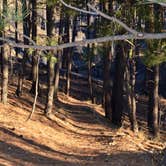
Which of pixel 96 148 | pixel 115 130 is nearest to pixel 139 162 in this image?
pixel 96 148

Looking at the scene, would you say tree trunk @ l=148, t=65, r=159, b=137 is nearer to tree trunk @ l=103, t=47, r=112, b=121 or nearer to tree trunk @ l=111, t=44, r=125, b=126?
tree trunk @ l=111, t=44, r=125, b=126

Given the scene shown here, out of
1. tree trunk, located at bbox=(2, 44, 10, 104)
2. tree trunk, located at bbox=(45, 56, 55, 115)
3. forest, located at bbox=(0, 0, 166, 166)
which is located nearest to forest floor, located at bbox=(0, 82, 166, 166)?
forest, located at bbox=(0, 0, 166, 166)

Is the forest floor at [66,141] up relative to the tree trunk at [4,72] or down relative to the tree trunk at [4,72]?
down

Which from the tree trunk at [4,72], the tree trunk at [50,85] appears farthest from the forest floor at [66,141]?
the tree trunk at [4,72]

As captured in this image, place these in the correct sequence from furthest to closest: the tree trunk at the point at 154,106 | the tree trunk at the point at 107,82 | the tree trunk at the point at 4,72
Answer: the tree trunk at the point at 107,82 → the tree trunk at the point at 154,106 → the tree trunk at the point at 4,72

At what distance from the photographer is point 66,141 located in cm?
1655

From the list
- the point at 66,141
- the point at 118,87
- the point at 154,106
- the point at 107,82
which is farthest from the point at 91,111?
the point at 66,141

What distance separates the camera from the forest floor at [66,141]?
1312cm

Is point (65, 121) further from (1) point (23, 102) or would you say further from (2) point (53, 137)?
(2) point (53, 137)

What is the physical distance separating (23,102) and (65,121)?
2417mm

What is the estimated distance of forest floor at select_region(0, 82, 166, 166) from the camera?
43.0 feet

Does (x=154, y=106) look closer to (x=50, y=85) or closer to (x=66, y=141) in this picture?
(x=50, y=85)

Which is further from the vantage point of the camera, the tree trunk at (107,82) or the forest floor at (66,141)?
the tree trunk at (107,82)

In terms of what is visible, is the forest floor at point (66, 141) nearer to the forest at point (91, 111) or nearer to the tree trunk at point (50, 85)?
the forest at point (91, 111)
